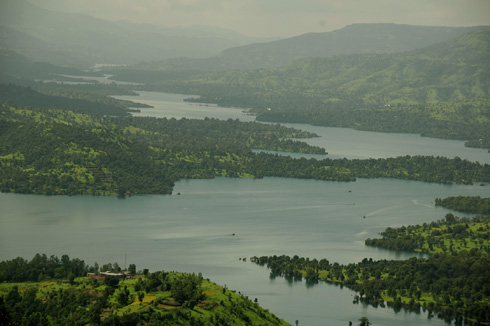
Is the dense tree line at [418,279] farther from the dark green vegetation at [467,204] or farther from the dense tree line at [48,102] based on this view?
the dense tree line at [48,102]

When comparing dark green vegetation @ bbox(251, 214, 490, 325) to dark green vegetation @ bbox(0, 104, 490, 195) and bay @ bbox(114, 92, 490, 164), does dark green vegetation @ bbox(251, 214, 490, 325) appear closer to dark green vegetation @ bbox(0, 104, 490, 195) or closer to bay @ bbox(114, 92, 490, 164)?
dark green vegetation @ bbox(0, 104, 490, 195)

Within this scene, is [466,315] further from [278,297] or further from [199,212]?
[199,212]

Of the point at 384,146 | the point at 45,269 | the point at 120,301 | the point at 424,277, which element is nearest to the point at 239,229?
the point at 424,277

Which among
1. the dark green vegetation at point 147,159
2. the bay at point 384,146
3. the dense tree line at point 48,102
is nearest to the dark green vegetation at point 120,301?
the dark green vegetation at point 147,159

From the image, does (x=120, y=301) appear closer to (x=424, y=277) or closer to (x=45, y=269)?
(x=45, y=269)

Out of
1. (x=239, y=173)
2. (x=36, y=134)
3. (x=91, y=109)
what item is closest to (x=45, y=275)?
(x=36, y=134)

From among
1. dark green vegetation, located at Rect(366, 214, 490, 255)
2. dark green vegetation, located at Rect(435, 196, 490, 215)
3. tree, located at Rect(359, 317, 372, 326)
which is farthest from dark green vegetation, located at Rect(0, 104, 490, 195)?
tree, located at Rect(359, 317, 372, 326)
